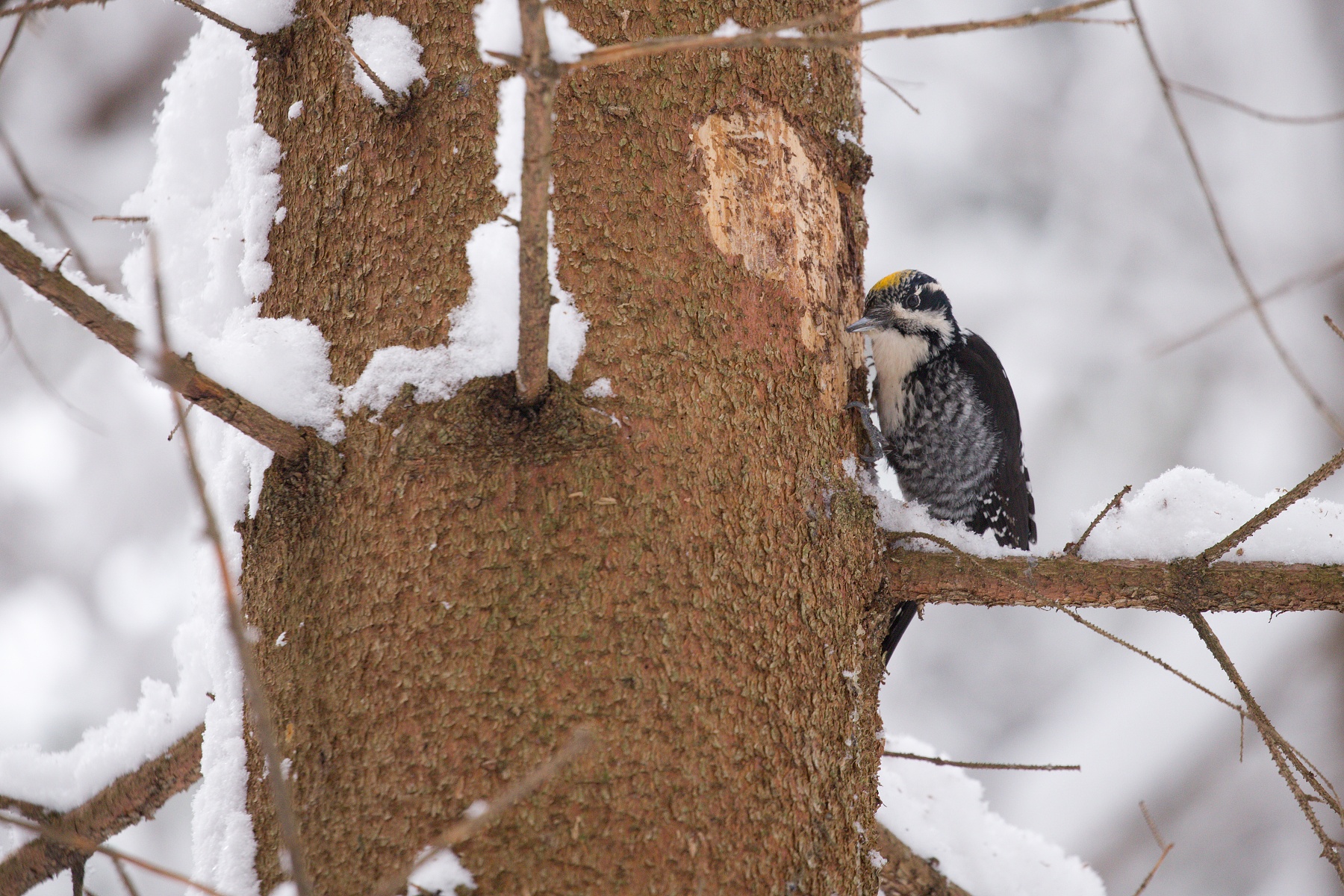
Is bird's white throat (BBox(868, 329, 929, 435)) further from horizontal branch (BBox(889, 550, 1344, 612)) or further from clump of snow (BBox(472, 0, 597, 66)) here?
clump of snow (BBox(472, 0, 597, 66))

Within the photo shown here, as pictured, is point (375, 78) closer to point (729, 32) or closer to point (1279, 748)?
point (729, 32)

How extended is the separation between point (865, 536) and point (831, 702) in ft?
0.97

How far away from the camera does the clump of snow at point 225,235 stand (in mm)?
1418

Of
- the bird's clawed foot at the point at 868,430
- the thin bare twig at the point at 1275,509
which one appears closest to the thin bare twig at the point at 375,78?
the bird's clawed foot at the point at 868,430

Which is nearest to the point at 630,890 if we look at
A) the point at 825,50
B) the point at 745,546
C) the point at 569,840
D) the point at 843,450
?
the point at 569,840

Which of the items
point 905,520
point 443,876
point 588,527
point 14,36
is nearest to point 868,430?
point 905,520

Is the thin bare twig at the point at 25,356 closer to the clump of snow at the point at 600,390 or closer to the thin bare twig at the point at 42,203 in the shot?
the thin bare twig at the point at 42,203

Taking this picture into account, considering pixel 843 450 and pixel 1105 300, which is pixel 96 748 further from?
pixel 1105 300

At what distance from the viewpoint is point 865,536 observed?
1634 millimetres

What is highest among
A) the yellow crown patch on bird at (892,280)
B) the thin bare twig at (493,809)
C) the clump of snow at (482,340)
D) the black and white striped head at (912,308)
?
the yellow crown patch on bird at (892,280)

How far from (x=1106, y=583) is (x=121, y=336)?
147 centimetres

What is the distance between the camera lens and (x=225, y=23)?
Result: 62.0 inches

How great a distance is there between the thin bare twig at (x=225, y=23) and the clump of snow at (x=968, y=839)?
1.83m

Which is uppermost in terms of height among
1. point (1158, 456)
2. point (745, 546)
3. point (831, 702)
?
point (1158, 456)
